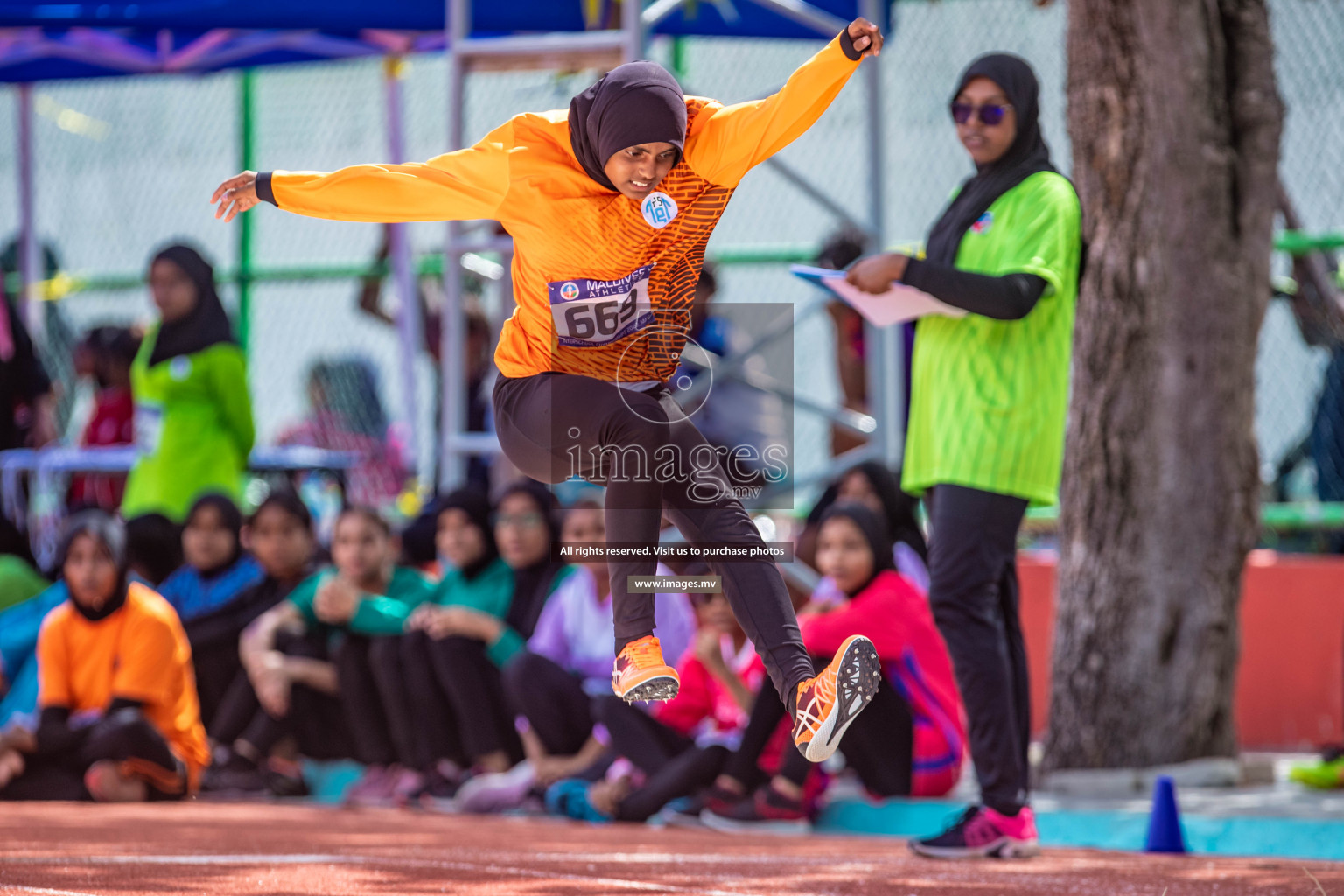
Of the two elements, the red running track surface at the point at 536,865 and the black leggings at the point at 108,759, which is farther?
the black leggings at the point at 108,759

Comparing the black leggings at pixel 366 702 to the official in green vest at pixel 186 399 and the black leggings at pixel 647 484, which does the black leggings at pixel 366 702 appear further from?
the black leggings at pixel 647 484

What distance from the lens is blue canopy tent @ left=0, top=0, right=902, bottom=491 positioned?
6.16 metres

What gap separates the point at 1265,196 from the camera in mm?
5465

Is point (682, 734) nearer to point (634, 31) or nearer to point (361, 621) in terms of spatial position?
point (361, 621)

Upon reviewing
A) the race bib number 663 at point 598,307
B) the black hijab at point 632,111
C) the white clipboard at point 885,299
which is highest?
the black hijab at point 632,111

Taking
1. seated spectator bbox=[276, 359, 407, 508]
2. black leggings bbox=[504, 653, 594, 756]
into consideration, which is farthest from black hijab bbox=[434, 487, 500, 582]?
seated spectator bbox=[276, 359, 407, 508]

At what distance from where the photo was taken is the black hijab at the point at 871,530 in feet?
17.1

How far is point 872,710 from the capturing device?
5.10 m

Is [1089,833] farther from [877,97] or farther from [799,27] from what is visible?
[799,27]

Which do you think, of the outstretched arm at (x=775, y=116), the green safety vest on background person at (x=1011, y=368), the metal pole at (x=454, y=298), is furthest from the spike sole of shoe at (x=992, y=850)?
the metal pole at (x=454, y=298)

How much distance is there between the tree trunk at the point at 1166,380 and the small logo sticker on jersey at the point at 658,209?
103 inches

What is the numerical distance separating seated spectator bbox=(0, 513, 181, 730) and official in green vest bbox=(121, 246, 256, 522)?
0.16 m

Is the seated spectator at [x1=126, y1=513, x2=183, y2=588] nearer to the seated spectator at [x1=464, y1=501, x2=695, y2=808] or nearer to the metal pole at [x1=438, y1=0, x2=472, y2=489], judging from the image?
the metal pole at [x1=438, y1=0, x2=472, y2=489]

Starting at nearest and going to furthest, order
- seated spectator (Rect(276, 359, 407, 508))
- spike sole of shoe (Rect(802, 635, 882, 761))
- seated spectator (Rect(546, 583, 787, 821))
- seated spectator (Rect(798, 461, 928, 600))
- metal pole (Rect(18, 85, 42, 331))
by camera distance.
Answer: spike sole of shoe (Rect(802, 635, 882, 761)) < seated spectator (Rect(546, 583, 787, 821)) < seated spectator (Rect(798, 461, 928, 600)) < seated spectator (Rect(276, 359, 407, 508)) < metal pole (Rect(18, 85, 42, 331))
